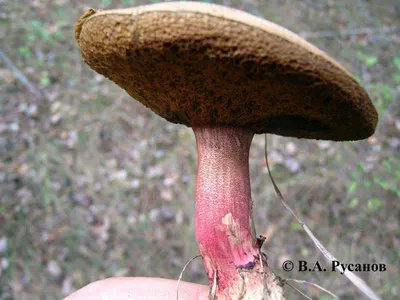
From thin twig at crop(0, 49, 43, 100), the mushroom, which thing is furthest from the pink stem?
thin twig at crop(0, 49, 43, 100)

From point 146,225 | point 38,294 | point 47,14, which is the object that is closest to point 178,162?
point 146,225

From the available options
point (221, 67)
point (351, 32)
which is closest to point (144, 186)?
point (221, 67)

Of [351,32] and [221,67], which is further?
[351,32]

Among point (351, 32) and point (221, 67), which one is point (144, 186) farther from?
point (351, 32)

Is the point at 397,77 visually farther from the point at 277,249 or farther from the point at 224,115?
the point at 224,115

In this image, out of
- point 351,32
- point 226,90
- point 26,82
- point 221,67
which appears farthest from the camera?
point 351,32

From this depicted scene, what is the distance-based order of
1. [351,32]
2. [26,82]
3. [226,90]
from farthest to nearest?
[351,32] → [26,82] → [226,90]

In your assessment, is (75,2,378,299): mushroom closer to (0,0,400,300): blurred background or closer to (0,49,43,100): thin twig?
(0,0,400,300): blurred background
